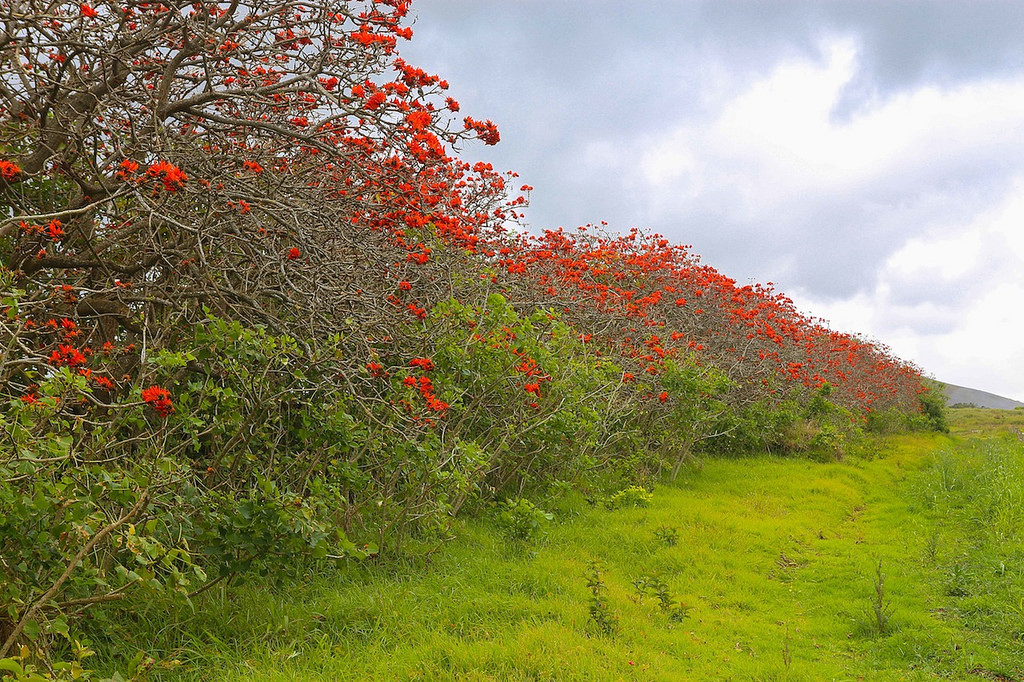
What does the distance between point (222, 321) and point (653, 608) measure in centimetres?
406

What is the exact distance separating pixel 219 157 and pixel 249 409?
180cm

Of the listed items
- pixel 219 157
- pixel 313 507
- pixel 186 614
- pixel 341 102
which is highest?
pixel 341 102

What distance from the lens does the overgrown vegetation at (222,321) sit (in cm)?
363

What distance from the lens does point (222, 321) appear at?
4555mm

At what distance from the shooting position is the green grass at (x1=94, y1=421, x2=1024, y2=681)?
176 inches

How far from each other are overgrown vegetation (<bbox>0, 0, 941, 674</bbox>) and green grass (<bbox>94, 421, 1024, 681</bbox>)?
0.36m

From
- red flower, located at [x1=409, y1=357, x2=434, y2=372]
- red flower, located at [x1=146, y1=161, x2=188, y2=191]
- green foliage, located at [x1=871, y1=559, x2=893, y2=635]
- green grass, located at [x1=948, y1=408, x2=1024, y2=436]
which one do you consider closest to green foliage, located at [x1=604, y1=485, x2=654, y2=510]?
green foliage, located at [x1=871, y1=559, x2=893, y2=635]

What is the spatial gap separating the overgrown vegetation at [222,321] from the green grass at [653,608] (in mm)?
365

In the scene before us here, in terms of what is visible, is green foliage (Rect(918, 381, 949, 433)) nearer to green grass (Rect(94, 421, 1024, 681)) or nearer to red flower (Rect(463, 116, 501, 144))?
green grass (Rect(94, 421, 1024, 681))

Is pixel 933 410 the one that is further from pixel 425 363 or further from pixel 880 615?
pixel 425 363

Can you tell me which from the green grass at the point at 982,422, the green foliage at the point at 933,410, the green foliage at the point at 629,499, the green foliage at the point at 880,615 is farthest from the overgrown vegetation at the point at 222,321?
the green grass at the point at 982,422

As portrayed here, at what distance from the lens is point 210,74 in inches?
199

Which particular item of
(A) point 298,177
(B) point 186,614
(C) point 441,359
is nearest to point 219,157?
(A) point 298,177

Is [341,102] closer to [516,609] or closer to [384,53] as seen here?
[384,53]
